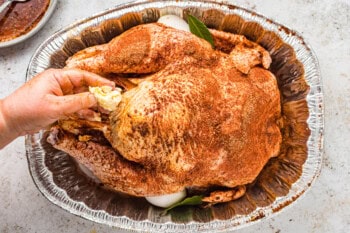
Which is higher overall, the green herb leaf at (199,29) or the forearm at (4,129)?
the green herb leaf at (199,29)

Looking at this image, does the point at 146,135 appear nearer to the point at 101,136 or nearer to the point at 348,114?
the point at 101,136

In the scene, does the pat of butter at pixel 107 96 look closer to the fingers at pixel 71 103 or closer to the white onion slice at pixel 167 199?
the fingers at pixel 71 103

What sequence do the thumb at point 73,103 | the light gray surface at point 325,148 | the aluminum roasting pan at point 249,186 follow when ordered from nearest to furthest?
the thumb at point 73,103
the aluminum roasting pan at point 249,186
the light gray surface at point 325,148

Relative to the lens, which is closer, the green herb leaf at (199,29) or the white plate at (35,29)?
the green herb leaf at (199,29)

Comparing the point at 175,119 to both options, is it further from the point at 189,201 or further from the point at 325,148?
the point at 325,148

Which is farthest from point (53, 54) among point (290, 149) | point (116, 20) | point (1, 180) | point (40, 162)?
point (290, 149)

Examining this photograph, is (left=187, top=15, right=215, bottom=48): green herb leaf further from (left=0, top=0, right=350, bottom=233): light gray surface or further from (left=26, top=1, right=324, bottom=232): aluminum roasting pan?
(left=0, top=0, right=350, bottom=233): light gray surface

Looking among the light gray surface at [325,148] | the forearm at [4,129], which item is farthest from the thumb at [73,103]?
the light gray surface at [325,148]
